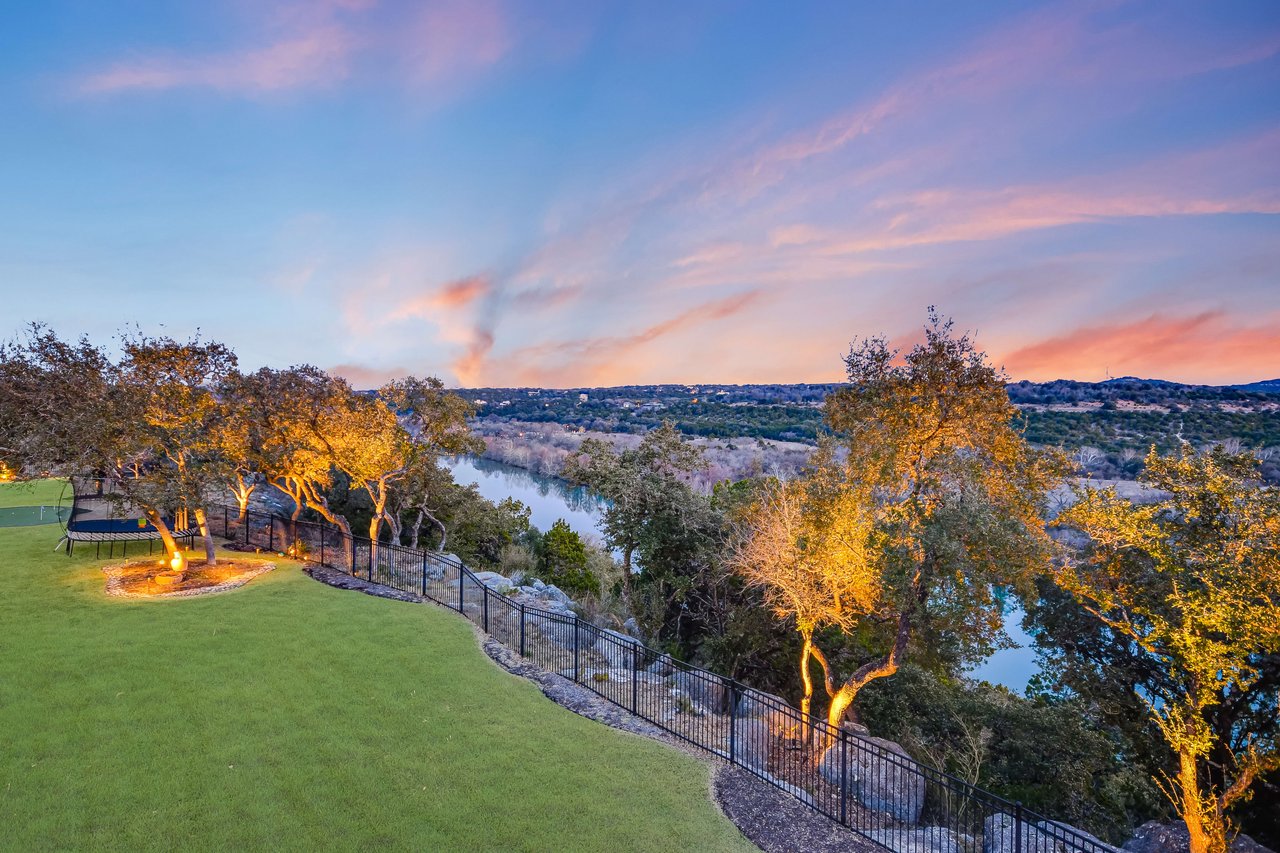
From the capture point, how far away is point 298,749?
24.9 feet

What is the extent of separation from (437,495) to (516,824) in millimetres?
19036

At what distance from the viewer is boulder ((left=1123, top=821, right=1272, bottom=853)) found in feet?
32.5

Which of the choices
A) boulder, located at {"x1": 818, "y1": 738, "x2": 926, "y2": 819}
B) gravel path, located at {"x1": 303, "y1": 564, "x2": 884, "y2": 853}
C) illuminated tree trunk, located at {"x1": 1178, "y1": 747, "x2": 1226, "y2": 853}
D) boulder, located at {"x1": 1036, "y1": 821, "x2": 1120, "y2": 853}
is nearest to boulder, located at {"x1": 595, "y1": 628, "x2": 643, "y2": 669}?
gravel path, located at {"x1": 303, "y1": 564, "x2": 884, "y2": 853}

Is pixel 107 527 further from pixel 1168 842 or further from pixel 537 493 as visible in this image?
pixel 537 493

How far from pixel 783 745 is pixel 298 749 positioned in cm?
747

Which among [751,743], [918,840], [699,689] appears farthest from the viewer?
[699,689]

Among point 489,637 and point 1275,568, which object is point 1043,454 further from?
point 489,637

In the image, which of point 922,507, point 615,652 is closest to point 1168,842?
point 922,507

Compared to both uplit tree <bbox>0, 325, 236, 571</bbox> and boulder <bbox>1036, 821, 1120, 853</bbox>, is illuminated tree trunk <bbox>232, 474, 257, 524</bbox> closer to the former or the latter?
uplit tree <bbox>0, 325, 236, 571</bbox>

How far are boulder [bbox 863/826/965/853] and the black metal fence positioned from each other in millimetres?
23

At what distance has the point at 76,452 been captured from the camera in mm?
13406

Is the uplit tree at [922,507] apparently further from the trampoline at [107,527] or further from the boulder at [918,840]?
the trampoline at [107,527]

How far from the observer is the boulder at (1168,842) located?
32.5 feet

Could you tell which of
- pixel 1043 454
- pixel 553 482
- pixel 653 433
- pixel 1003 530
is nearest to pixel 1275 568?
pixel 1003 530
